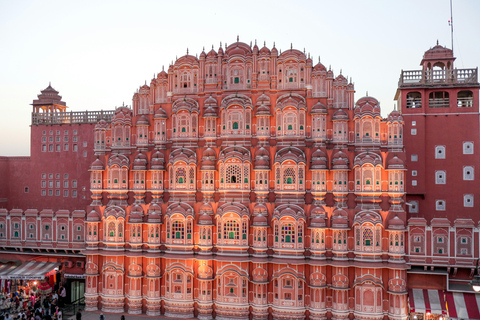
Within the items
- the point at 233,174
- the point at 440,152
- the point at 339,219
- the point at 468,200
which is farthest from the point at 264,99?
the point at 468,200

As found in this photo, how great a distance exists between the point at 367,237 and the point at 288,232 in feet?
19.0

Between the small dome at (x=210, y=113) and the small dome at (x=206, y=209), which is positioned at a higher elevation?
the small dome at (x=210, y=113)

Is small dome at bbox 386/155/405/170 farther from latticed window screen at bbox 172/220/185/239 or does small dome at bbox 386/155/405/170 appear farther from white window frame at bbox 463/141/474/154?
latticed window screen at bbox 172/220/185/239

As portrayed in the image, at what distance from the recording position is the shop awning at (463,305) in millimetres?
26547

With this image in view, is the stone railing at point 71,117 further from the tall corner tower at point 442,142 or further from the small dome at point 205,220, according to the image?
the tall corner tower at point 442,142

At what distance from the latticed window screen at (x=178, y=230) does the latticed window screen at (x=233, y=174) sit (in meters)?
5.13

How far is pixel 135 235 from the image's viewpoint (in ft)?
105

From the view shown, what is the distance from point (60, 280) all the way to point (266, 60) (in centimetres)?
2708

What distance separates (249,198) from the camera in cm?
3083

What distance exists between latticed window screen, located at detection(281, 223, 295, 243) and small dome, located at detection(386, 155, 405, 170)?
27.6 feet

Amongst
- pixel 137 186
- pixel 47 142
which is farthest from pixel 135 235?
pixel 47 142

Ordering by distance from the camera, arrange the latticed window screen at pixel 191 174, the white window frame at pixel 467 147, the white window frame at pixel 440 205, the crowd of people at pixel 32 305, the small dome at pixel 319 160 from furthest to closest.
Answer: the white window frame at pixel 440 205 < the white window frame at pixel 467 147 < the latticed window screen at pixel 191 174 < the crowd of people at pixel 32 305 < the small dome at pixel 319 160

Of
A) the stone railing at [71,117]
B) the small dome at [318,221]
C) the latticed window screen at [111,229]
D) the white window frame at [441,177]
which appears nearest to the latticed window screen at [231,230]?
the small dome at [318,221]

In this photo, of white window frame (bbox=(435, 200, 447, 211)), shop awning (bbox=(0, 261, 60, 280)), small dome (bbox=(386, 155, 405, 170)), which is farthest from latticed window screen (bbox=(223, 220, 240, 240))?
white window frame (bbox=(435, 200, 447, 211))
